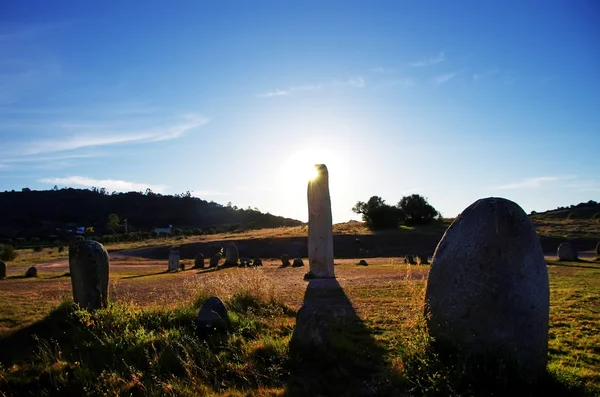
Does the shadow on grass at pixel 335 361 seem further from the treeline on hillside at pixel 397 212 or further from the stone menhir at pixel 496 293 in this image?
the treeline on hillside at pixel 397 212

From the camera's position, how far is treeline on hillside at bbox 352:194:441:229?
4484 centimetres

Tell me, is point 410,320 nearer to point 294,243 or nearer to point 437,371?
point 437,371

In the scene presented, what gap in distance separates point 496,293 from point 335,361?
7.23ft

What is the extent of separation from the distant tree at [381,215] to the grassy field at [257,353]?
112 feet

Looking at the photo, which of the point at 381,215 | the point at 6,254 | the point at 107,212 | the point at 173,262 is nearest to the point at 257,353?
the point at 173,262

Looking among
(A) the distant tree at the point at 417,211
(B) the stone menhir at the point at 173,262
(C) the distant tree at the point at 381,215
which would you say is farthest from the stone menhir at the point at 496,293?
(A) the distant tree at the point at 417,211

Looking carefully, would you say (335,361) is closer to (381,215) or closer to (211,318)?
(211,318)

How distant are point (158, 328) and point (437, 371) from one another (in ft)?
15.9

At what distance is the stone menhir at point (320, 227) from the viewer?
1680 cm

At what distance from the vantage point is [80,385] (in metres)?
5.98

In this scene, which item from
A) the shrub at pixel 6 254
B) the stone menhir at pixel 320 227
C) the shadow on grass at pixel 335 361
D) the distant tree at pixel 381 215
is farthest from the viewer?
the distant tree at pixel 381 215

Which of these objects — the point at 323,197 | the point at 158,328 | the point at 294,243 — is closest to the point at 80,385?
the point at 158,328

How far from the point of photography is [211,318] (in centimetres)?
764

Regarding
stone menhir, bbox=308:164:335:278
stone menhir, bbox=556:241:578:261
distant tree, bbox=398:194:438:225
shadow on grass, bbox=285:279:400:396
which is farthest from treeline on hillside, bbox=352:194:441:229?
shadow on grass, bbox=285:279:400:396
